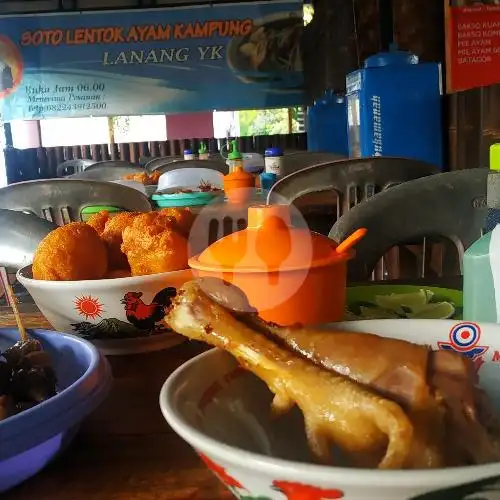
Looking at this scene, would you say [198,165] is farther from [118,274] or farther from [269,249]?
[269,249]

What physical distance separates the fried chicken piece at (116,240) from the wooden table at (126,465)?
0.19m

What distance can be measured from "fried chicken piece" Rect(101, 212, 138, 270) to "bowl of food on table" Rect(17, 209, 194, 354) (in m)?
0.02

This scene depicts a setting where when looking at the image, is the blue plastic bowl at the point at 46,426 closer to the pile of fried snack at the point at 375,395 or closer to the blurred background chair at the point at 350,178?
the pile of fried snack at the point at 375,395

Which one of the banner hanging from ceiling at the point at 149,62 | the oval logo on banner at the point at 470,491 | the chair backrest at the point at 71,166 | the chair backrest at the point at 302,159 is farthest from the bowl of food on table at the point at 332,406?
the chair backrest at the point at 71,166

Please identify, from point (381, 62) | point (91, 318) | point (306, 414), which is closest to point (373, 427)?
point (306, 414)

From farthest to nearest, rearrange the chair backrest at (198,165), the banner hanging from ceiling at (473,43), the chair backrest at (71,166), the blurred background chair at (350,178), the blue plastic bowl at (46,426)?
the chair backrest at (71,166)
the chair backrest at (198,165)
the banner hanging from ceiling at (473,43)
the blurred background chair at (350,178)
the blue plastic bowl at (46,426)

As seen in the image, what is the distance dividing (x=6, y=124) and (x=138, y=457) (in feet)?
18.7

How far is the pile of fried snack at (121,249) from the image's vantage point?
63 centimetres

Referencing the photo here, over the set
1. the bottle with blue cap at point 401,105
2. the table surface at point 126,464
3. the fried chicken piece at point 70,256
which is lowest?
the table surface at point 126,464

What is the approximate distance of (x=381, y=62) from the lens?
255cm

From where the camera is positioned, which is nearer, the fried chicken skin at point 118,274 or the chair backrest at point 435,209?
the fried chicken skin at point 118,274

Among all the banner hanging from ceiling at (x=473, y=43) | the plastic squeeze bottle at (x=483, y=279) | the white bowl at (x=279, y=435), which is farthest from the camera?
the banner hanging from ceiling at (x=473, y=43)

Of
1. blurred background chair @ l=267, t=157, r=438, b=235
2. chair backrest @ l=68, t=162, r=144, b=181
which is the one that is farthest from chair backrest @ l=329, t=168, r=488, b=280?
chair backrest @ l=68, t=162, r=144, b=181

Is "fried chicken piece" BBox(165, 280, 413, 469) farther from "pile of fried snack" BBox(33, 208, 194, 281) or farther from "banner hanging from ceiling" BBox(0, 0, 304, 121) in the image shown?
"banner hanging from ceiling" BBox(0, 0, 304, 121)
